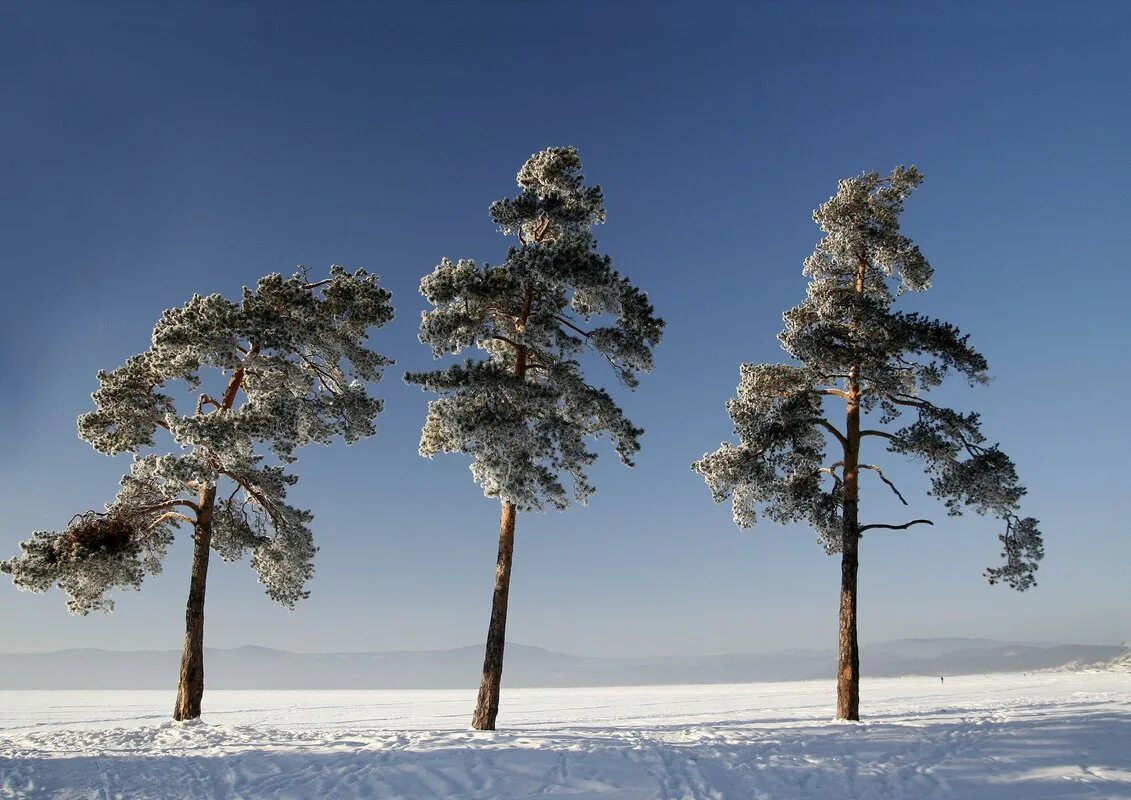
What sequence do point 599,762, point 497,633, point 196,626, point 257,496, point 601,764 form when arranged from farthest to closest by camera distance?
point 257,496
point 196,626
point 497,633
point 599,762
point 601,764

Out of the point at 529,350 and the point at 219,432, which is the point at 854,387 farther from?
the point at 219,432

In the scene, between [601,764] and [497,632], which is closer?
[601,764]

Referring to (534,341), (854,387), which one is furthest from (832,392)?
(534,341)

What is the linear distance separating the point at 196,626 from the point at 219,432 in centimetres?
573

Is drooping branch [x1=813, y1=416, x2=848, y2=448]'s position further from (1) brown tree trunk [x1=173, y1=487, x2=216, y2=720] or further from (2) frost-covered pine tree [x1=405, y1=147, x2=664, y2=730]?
(1) brown tree trunk [x1=173, y1=487, x2=216, y2=720]

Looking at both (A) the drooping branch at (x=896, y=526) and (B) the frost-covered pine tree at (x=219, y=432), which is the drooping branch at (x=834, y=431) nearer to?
(A) the drooping branch at (x=896, y=526)

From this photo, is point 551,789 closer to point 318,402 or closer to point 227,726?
point 227,726

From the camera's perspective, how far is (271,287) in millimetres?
21219

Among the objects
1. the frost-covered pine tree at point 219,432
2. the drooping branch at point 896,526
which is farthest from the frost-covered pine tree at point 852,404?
the frost-covered pine tree at point 219,432

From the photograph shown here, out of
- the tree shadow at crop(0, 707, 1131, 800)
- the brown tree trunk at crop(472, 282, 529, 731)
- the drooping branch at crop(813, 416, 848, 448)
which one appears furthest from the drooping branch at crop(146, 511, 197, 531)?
the drooping branch at crop(813, 416, 848, 448)

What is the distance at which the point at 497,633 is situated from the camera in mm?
18438

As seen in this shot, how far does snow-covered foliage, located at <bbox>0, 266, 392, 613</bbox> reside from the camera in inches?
791

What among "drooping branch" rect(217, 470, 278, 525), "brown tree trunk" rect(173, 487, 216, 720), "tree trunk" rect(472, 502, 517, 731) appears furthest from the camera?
"drooping branch" rect(217, 470, 278, 525)

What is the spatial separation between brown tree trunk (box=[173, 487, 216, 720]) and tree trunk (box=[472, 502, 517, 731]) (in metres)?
7.91
